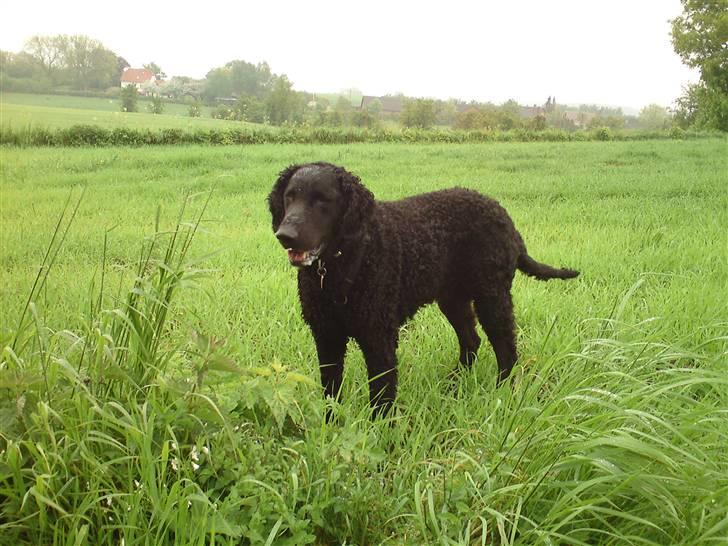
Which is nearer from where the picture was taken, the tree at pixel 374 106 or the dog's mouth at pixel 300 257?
the dog's mouth at pixel 300 257

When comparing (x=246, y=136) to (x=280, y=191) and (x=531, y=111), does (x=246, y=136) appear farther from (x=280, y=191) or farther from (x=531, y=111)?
(x=280, y=191)

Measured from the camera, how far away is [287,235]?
198 centimetres

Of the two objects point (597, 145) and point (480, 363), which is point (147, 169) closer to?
point (480, 363)

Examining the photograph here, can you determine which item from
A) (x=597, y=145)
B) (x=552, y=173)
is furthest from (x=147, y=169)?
(x=597, y=145)

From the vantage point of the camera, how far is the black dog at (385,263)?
229 cm

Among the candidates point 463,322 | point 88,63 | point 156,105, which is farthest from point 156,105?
point 463,322

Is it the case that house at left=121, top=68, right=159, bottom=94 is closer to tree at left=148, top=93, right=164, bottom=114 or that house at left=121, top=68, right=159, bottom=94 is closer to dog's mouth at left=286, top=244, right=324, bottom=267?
tree at left=148, top=93, right=164, bottom=114

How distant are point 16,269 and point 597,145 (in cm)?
992

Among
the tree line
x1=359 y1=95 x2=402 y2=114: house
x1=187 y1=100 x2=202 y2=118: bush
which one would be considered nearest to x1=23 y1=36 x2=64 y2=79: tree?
the tree line

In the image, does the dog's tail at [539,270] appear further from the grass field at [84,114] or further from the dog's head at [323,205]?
the grass field at [84,114]

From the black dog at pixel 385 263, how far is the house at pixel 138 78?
3.57m

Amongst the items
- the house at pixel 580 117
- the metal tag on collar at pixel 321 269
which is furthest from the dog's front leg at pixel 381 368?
the house at pixel 580 117

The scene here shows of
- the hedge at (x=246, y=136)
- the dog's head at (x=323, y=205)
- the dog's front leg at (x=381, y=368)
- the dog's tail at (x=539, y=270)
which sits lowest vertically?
the dog's front leg at (x=381, y=368)

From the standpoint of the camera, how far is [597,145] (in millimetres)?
9953
